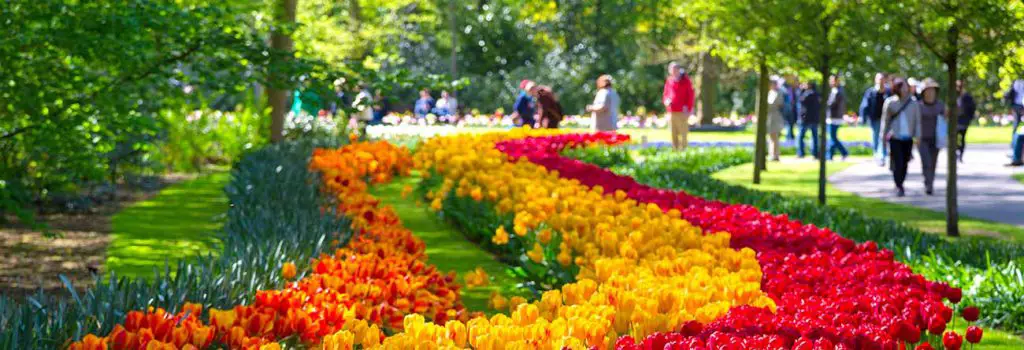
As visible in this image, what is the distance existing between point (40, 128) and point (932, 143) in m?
10.9

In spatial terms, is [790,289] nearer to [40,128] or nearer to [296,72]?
[296,72]

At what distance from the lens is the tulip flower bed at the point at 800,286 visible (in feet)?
14.2

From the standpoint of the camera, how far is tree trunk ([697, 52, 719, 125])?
124 ft

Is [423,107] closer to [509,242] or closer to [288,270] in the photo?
[509,242]

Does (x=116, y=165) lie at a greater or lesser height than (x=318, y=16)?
lesser

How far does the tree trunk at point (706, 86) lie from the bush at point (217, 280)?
2815 cm

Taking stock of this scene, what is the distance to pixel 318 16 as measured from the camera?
105ft

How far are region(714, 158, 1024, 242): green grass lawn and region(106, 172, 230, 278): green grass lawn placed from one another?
18.9ft

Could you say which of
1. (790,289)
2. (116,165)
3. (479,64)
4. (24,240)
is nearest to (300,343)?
(790,289)

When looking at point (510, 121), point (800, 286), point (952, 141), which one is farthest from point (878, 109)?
point (510, 121)

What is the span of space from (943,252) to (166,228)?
6743mm

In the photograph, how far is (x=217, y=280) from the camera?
18.0ft

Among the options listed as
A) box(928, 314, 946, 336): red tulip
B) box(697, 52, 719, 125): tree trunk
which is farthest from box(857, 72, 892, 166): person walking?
box(928, 314, 946, 336): red tulip

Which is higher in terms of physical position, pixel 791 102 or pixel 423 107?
pixel 791 102
